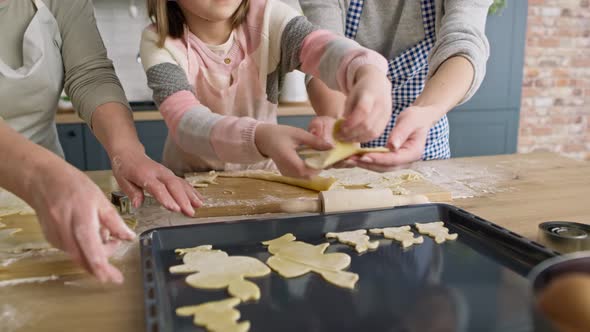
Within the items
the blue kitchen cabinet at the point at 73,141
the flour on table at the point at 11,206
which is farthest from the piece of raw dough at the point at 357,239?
the blue kitchen cabinet at the point at 73,141

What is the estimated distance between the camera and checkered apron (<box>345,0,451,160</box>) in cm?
136

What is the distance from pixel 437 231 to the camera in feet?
2.57

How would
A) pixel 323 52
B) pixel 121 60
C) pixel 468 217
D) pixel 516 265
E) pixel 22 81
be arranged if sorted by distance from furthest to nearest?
pixel 121 60 < pixel 22 81 < pixel 323 52 < pixel 468 217 < pixel 516 265

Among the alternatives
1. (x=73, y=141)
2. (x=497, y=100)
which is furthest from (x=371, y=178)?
(x=497, y=100)

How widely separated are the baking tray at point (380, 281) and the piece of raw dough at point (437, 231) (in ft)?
0.04

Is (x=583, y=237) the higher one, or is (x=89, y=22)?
(x=89, y=22)

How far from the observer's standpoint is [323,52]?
0.93 metres

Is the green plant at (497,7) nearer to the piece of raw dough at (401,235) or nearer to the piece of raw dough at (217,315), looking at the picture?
the piece of raw dough at (401,235)


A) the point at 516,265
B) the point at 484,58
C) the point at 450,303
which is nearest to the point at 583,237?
the point at 516,265

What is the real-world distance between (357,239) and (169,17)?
25.4 inches

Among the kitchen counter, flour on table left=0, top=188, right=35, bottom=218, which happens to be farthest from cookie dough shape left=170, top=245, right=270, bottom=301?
the kitchen counter

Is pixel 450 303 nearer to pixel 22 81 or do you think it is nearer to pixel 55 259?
pixel 55 259

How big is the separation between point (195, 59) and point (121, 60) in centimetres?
165

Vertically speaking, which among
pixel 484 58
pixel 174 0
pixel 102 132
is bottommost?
pixel 102 132
